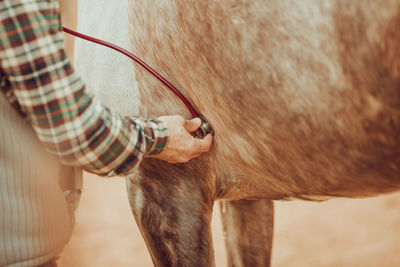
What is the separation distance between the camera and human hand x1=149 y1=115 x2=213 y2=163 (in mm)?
653

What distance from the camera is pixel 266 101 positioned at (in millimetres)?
581

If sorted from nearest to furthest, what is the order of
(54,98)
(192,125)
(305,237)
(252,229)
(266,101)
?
1. (54,98)
2. (266,101)
3. (192,125)
4. (252,229)
5. (305,237)

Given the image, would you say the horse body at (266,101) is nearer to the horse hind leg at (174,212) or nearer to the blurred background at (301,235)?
the horse hind leg at (174,212)

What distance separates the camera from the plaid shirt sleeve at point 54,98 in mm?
436

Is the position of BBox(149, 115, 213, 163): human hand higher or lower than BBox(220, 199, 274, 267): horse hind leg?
higher

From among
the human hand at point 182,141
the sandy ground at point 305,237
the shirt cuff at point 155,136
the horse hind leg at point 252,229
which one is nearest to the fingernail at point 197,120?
the human hand at point 182,141

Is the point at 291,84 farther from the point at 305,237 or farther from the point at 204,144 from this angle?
the point at 305,237

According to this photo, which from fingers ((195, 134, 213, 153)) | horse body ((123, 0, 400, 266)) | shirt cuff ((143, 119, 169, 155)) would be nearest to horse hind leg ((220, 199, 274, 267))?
horse body ((123, 0, 400, 266))

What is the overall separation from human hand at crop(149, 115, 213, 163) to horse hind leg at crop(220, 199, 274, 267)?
1.54 feet

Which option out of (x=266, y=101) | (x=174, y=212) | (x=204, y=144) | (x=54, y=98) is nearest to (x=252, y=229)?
(x=174, y=212)

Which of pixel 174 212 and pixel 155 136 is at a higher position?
pixel 155 136

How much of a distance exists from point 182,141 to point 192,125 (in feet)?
0.17

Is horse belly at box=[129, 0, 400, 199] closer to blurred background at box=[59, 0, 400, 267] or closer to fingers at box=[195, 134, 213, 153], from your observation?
fingers at box=[195, 134, 213, 153]

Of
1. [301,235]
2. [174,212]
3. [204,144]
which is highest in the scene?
[204,144]
